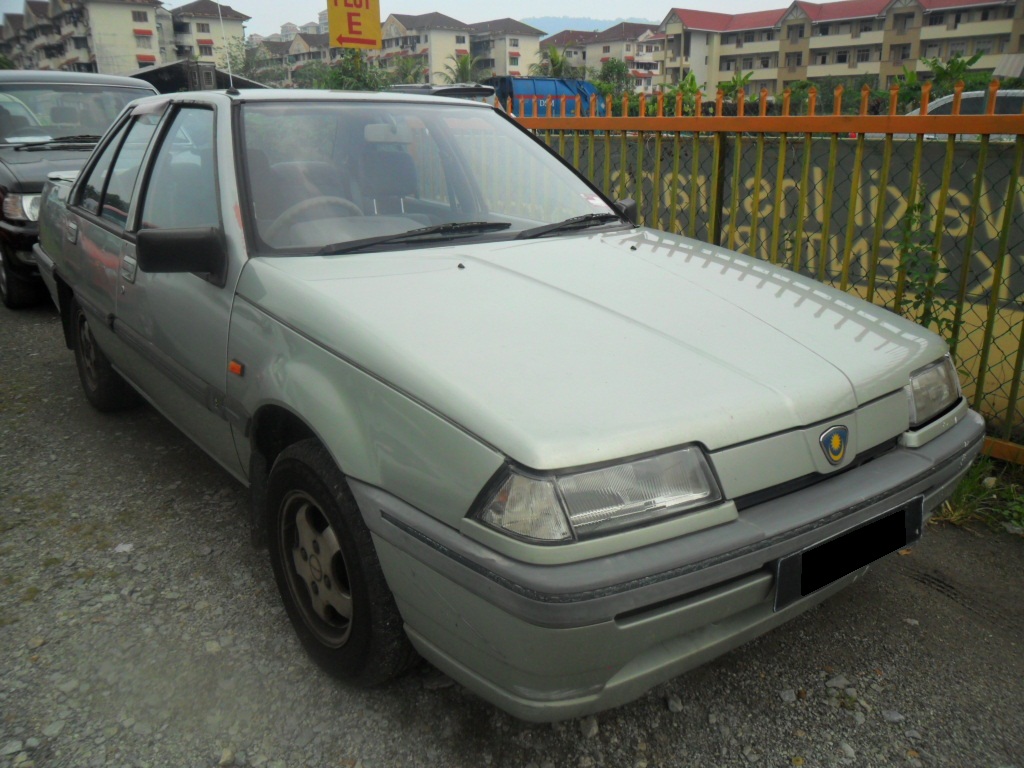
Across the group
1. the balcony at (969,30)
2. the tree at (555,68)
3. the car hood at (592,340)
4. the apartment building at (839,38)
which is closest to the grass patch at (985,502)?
the car hood at (592,340)

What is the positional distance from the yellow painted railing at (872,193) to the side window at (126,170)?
8.51 feet

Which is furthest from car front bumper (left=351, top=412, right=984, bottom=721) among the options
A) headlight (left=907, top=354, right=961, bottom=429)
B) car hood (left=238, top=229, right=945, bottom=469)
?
headlight (left=907, top=354, right=961, bottom=429)

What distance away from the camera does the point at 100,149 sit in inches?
159

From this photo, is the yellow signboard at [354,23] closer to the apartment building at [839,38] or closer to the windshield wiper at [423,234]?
the windshield wiper at [423,234]

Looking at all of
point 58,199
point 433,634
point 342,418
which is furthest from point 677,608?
point 58,199

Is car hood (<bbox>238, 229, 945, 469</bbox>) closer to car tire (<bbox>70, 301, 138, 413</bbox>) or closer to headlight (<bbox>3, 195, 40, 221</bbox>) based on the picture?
car tire (<bbox>70, 301, 138, 413</bbox>)

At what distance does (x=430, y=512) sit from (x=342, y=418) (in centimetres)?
39

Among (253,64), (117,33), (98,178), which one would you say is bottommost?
(98,178)

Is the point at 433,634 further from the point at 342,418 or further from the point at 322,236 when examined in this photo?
the point at 322,236

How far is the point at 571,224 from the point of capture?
3.05 meters

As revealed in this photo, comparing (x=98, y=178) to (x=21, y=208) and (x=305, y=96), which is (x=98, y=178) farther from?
(x=21, y=208)

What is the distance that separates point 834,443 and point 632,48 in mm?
125174

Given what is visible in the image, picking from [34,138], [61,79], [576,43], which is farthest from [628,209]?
[576,43]

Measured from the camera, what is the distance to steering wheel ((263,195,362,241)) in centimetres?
257
